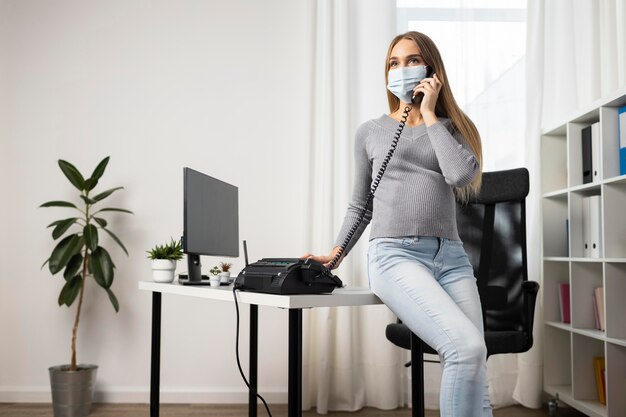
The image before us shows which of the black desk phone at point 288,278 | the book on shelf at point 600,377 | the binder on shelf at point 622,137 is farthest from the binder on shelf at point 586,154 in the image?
the black desk phone at point 288,278

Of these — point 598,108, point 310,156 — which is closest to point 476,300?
point 598,108

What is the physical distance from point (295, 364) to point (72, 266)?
2.14m

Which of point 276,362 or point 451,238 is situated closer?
point 451,238

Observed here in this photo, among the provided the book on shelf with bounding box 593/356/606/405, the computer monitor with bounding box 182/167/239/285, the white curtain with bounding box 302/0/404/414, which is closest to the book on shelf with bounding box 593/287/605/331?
the book on shelf with bounding box 593/356/606/405

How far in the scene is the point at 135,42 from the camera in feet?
11.8

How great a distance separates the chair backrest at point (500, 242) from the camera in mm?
2629

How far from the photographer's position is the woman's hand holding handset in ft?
5.64

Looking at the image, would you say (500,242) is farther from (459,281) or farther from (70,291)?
(70,291)

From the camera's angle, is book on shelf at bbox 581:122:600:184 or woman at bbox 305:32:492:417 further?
book on shelf at bbox 581:122:600:184

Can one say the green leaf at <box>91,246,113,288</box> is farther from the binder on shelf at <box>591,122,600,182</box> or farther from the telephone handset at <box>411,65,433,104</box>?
the binder on shelf at <box>591,122,600,182</box>

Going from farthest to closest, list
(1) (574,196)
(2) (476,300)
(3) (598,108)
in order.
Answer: (1) (574,196)
(3) (598,108)
(2) (476,300)

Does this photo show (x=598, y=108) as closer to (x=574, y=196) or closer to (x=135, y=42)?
(x=574, y=196)

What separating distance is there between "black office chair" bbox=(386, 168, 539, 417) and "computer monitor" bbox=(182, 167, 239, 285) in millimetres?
833

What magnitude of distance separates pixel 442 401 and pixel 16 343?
289cm
